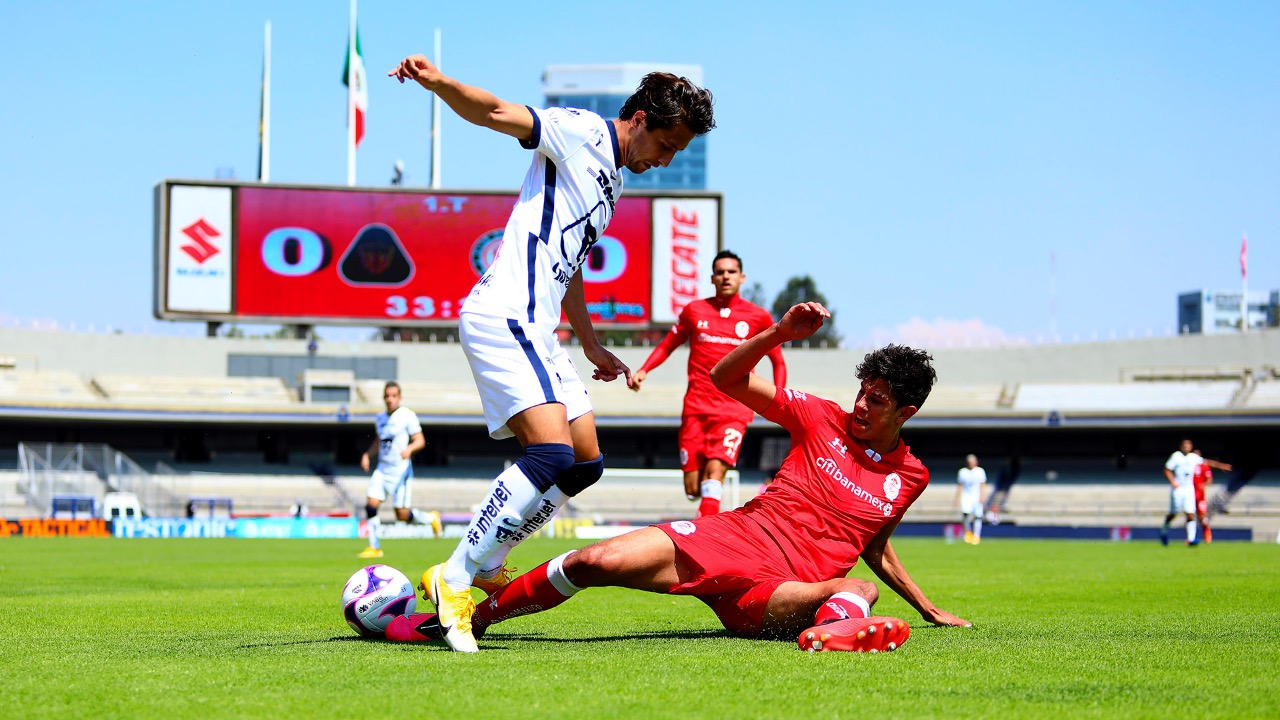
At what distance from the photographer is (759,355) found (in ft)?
17.6

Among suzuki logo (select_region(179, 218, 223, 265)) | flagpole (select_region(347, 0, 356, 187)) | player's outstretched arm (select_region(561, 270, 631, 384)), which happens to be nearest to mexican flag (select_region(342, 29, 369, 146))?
flagpole (select_region(347, 0, 356, 187))

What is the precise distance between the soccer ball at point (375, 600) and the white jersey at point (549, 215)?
55.1 inches

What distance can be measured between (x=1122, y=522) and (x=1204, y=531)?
46.3 ft

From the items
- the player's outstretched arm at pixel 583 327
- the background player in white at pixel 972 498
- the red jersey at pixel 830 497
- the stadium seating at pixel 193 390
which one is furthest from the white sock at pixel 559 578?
the stadium seating at pixel 193 390

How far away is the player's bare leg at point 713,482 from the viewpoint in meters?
11.1

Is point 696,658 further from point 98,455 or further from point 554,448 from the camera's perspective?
point 98,455

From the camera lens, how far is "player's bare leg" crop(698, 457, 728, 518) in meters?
11.1

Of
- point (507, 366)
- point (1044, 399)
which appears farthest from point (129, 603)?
point (1044, 399)

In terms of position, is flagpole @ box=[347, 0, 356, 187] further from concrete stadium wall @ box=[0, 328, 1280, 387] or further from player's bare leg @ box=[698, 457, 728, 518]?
player's bare leg @ box=[698, 457, 728, 518]

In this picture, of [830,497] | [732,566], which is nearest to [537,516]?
[732,566]

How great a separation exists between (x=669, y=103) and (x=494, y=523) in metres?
1.85

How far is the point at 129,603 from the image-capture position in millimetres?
7898

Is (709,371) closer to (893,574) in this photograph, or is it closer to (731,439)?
(731,439)

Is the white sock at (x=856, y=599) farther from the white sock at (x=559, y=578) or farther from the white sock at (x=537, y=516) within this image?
the white sock at (x=537, y=516)
